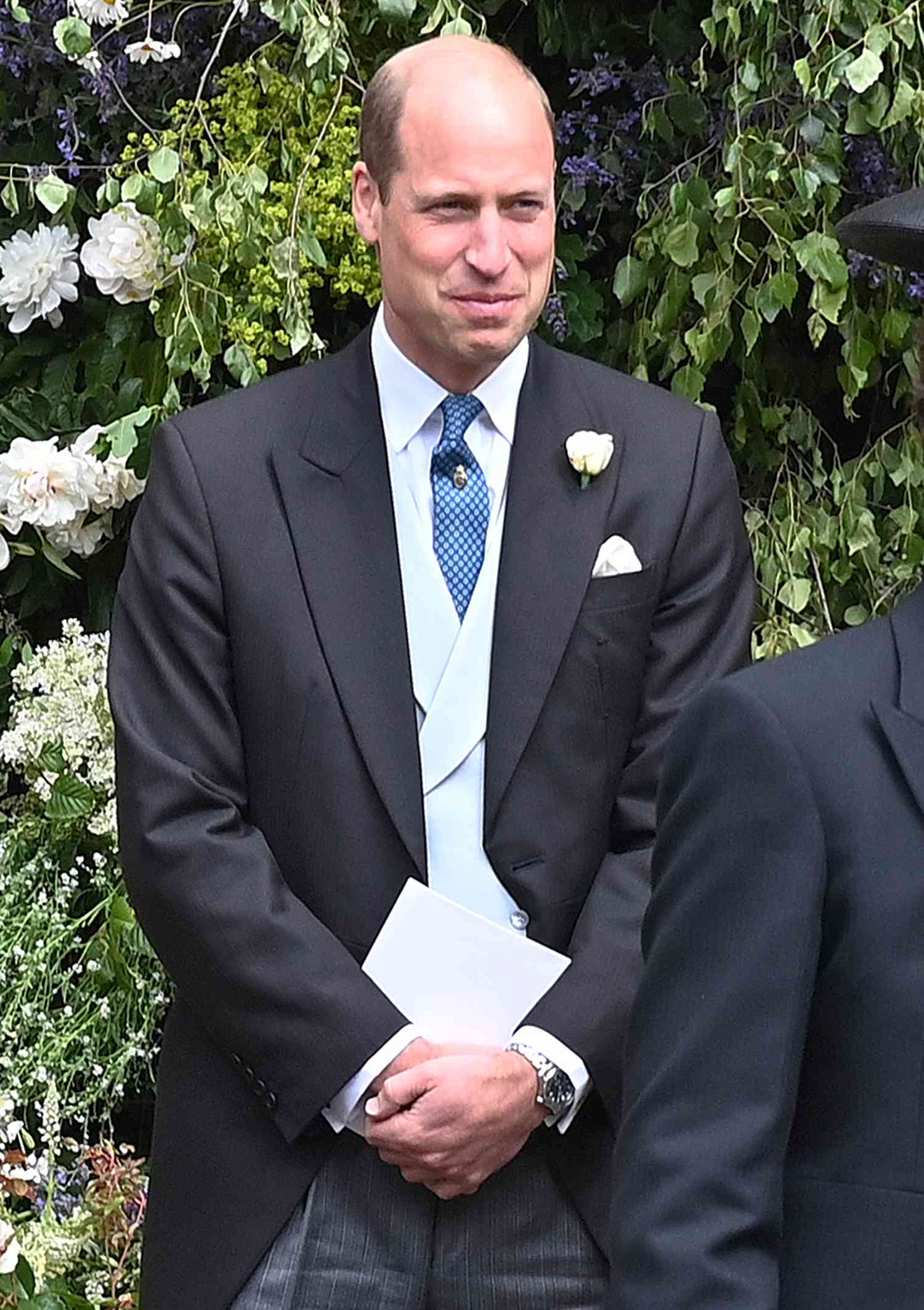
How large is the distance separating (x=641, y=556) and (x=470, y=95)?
47 cm

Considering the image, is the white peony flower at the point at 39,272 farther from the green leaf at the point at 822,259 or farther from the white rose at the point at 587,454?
the white rose at the point at 587,454

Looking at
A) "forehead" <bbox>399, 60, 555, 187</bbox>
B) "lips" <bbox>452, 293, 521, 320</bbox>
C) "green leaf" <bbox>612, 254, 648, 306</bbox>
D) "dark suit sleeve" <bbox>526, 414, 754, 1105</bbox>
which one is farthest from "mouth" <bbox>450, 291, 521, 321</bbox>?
"green leaf" <bbox>612, 254, 648, 306</bbox>

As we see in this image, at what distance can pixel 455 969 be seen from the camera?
83.3 inches

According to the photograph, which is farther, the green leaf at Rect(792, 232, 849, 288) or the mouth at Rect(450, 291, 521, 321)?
the green leaf at Rect(792, 232, 849, 288)

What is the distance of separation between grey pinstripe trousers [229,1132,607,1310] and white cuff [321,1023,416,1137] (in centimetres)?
4

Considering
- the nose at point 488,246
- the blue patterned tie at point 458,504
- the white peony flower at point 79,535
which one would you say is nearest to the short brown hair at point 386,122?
the nose at point 488,246

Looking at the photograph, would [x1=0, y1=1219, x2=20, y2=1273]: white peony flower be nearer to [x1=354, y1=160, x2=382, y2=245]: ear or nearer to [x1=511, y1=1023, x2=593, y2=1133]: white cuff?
[x1=511, y1=1023, x2=593, y2=1133]: white cuff

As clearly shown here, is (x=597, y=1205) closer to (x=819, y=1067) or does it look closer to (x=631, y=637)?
(x=631, y=637)

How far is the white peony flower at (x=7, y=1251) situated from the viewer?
2.60 m

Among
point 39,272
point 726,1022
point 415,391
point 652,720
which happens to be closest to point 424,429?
point 415,391

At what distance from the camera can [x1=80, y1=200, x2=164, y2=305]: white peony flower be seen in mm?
3164

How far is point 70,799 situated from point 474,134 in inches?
51.3

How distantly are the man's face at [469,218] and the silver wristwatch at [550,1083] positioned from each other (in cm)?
65

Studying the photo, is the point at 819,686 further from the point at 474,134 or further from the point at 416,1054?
the point at 474,134
